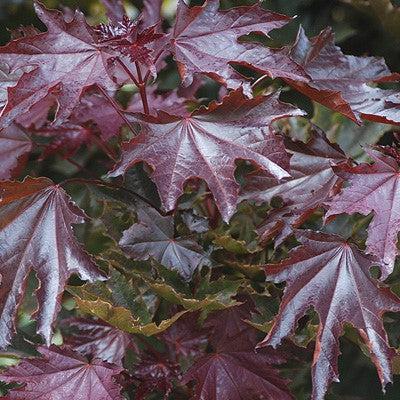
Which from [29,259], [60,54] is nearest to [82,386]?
[29,259]

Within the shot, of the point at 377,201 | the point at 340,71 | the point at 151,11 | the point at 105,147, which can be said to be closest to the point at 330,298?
the point at 377,201

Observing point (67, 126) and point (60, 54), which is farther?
point (67, 126)

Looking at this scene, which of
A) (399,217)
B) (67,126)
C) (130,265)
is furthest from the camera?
(67,126)

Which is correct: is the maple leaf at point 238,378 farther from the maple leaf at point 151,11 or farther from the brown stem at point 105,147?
the maple leaf at point 151,11

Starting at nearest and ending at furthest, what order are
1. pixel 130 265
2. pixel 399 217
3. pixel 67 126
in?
pixel 399 217, pixel 130 265, pixel 67 126

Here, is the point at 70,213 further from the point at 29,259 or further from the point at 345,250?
the point at 345,250

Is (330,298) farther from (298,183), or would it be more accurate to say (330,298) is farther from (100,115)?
(100,115)
